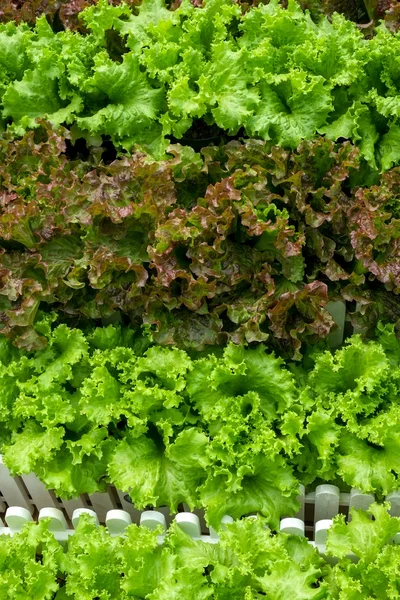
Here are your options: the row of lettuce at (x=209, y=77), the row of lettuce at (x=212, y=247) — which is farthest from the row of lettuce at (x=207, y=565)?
the row of lettuce at (x=209, y=77)

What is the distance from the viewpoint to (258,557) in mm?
2465

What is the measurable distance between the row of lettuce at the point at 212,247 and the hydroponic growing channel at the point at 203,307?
10 millimetres

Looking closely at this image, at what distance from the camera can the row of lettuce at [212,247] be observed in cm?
288

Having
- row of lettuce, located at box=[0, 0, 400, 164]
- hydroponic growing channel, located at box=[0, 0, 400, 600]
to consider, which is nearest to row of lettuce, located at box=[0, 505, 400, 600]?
hydroponic growing channel, located at box=[0, 0, 400, 600]

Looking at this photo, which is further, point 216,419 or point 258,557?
point 216,419

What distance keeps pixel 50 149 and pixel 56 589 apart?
200cm

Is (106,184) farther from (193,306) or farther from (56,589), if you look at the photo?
(56,589)

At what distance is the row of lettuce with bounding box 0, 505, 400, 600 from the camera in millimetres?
2357

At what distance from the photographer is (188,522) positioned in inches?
105

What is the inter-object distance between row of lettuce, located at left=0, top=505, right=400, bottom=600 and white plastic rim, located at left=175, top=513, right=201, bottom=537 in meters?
0.08

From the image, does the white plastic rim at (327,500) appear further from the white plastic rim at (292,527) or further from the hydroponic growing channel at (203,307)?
the white plastic rim at (292,527)

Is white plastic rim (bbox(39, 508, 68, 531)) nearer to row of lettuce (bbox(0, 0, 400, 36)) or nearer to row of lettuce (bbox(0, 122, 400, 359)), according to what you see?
row of lettuce (bbox(0, 122, 400, 359))

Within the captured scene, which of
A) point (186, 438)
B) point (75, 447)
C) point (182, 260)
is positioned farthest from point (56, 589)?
point (182, 260)

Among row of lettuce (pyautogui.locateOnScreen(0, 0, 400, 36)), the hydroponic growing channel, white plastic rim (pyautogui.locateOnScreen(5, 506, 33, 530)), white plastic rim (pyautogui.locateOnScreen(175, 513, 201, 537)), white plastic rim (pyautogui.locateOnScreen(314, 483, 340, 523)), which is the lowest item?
white plastic rim (pyautogui.locateOnScreen(314, 483, 340, 523))
